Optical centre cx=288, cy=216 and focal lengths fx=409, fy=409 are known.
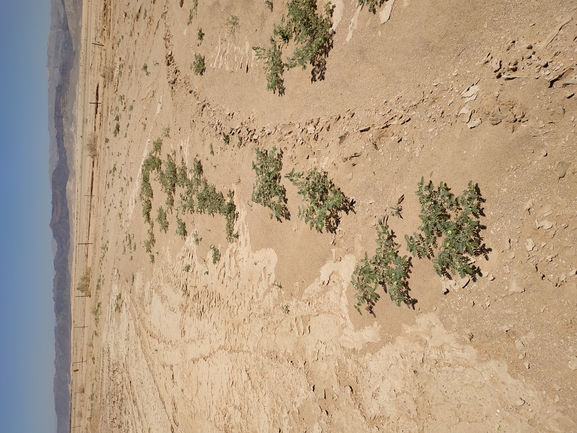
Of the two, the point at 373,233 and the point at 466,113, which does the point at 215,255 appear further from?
the point at 466,113

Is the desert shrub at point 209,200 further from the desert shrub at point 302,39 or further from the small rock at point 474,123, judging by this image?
the small rock at point 474,123

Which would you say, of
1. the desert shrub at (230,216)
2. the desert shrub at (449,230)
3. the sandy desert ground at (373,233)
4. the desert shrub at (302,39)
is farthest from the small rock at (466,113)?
the desert shrub at (230,216)

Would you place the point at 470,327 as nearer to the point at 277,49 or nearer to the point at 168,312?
the point at 277,49

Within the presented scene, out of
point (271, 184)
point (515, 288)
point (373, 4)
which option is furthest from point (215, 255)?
point (515, 288)

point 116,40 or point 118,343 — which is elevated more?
point 116,40

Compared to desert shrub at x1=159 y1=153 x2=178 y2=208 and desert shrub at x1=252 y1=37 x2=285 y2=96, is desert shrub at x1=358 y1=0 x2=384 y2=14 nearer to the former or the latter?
desert shrub at x1=252 y1=37 x2=285 y2=96

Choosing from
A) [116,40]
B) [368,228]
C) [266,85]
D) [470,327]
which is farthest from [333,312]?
[116,40]
